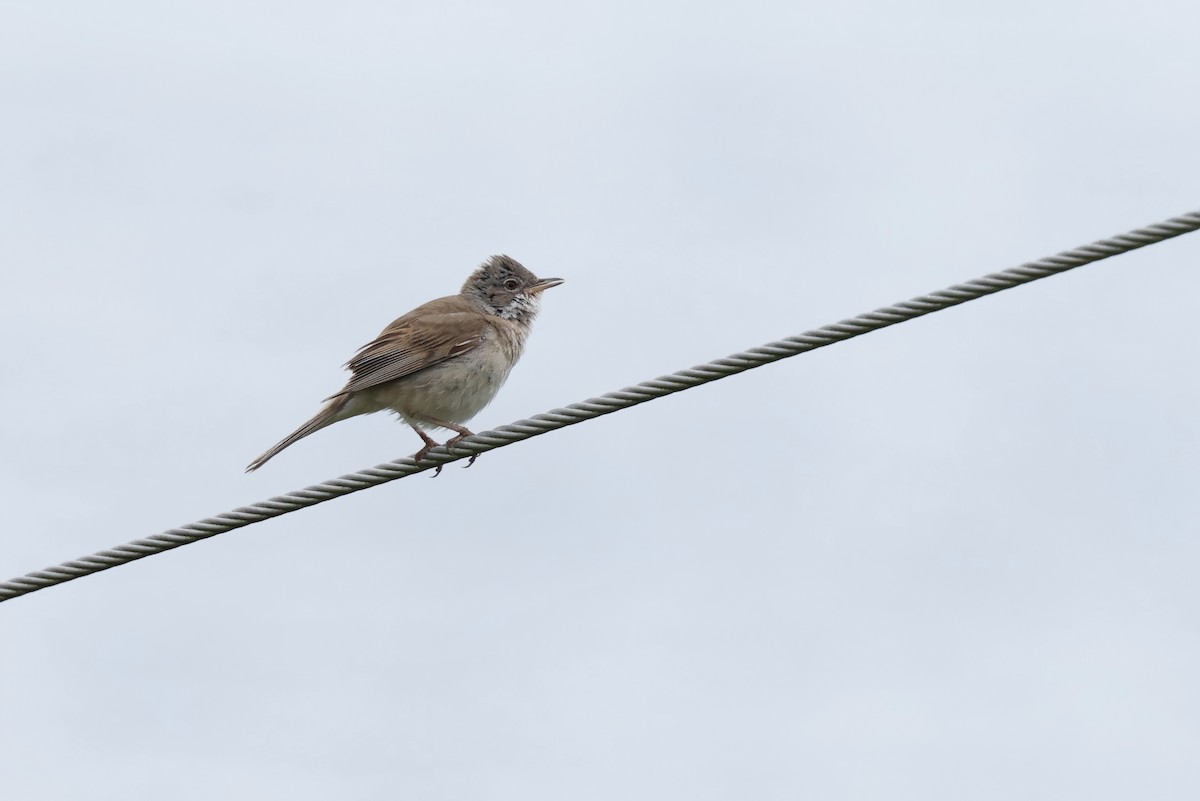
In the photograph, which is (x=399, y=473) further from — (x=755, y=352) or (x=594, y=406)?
(x=755, y=352)

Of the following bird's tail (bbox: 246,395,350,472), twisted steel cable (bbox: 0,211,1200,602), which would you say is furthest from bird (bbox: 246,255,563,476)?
twisted steel cable (bbox: 0,211,1200,602)

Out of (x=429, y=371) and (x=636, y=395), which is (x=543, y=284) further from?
(x=636, y=395)

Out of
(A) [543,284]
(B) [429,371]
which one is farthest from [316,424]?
(A) [543,284]

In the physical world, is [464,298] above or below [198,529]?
above

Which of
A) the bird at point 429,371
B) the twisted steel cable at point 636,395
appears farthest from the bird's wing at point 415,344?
the twisted steel cable at point 636,395

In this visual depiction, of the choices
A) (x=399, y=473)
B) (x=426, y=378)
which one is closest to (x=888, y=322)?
(x=399, y=473)

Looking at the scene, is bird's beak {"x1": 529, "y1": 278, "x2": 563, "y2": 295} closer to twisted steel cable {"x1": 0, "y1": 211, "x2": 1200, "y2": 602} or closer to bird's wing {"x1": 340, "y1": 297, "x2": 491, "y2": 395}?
bird's wing {"x1": 340, "y1": 297, "x2": 491, "y2": 395}
